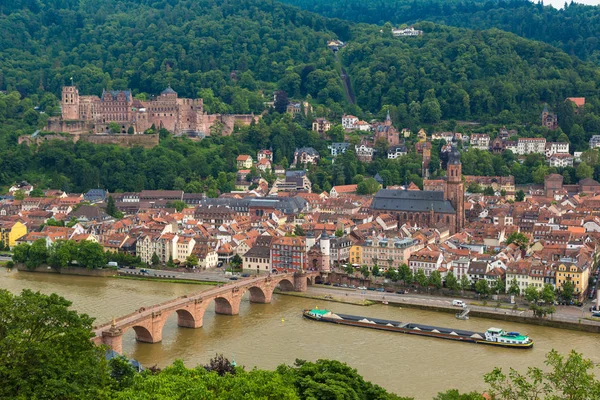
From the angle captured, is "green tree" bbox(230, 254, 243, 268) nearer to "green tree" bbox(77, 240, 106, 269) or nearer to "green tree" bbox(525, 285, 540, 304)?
"green tree" bbox(77, 240, 106, 269)

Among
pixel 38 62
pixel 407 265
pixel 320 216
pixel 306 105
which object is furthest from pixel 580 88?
pixel 38 62

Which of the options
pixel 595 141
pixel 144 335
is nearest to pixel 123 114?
pixel 595 141

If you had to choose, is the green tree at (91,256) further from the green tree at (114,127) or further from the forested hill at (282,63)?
the forested hill at (282,63)

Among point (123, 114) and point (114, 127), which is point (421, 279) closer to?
point (114, 127)

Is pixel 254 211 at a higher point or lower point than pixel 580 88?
Answer: lower

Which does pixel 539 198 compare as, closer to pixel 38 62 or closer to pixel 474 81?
pixel 474 81

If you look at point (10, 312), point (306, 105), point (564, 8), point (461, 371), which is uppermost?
point (564, 8)

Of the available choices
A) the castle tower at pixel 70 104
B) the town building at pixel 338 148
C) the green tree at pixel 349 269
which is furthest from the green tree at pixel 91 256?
the town building at pixel 338 148
